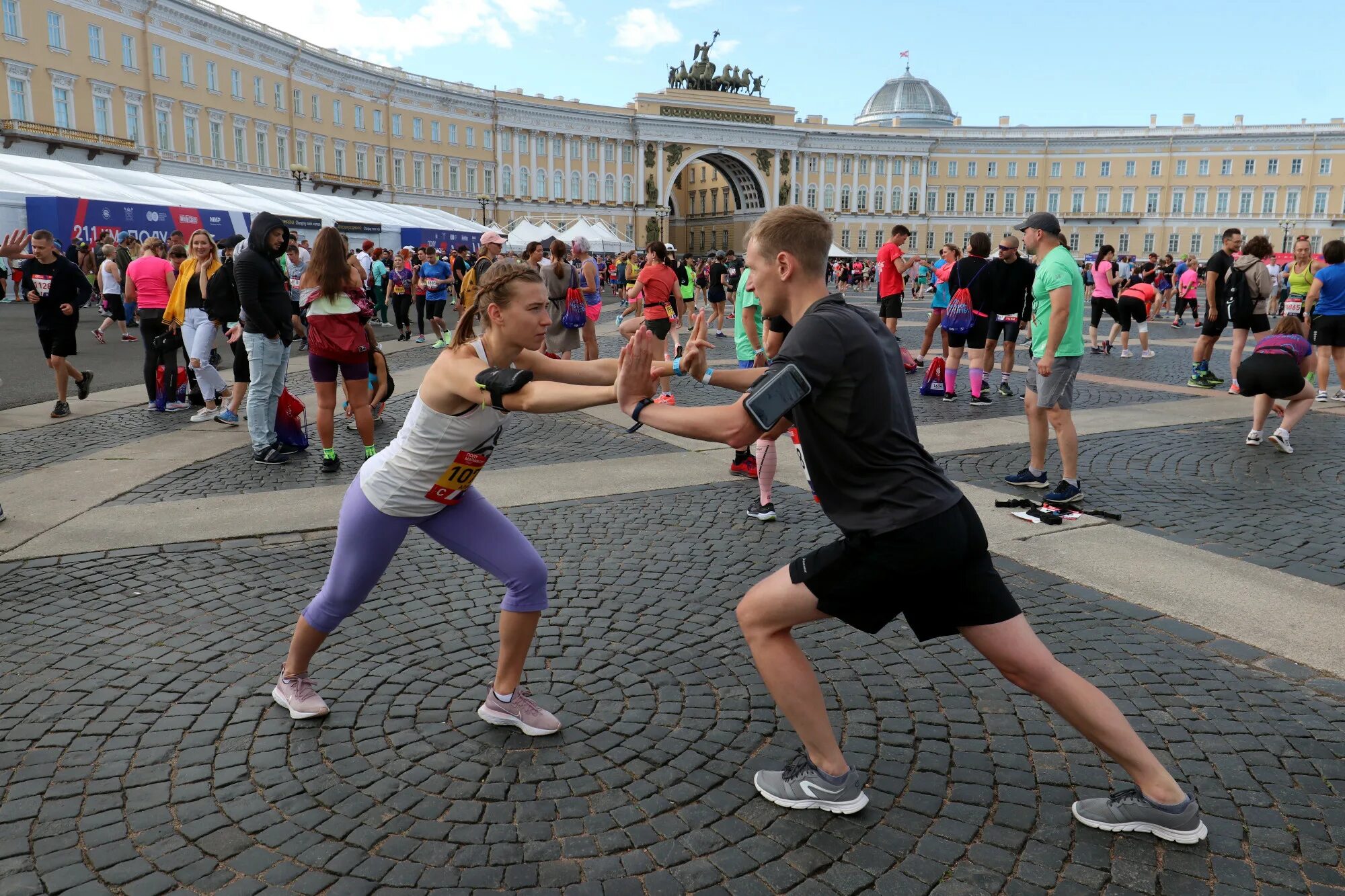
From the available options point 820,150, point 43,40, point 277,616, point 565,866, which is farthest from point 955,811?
point 820,150

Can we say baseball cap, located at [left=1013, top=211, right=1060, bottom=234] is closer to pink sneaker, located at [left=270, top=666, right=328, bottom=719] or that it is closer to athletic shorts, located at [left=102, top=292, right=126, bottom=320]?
pink sneaker, located at [left=270, top=666, right=328, bottom=719]

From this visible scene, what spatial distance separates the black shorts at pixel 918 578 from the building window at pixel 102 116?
55.7 m

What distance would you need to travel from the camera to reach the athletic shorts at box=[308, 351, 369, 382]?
6.75 m

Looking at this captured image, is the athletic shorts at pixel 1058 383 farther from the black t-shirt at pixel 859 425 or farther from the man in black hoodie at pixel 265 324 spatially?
the man in black hoodie at pixel 265 324

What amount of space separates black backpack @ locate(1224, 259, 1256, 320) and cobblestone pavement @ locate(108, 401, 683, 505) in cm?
697

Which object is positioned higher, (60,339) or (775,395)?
(775,395)

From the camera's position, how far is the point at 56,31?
45.2 meters

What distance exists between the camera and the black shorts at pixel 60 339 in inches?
348

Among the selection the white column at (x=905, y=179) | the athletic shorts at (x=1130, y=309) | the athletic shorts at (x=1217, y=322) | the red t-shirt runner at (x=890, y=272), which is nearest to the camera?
the athletic shorts at (x=1217, y=322)

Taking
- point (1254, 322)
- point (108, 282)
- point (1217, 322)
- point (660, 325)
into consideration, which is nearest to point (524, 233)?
point (108, 282)

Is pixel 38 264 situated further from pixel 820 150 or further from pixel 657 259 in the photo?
pixel 820 150

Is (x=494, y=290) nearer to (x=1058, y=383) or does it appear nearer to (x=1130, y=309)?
(x=1058, y=383)

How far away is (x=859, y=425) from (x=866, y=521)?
0.25 metres

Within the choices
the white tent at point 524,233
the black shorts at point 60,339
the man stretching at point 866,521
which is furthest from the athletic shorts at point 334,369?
Result: the white tent at point 524,233
